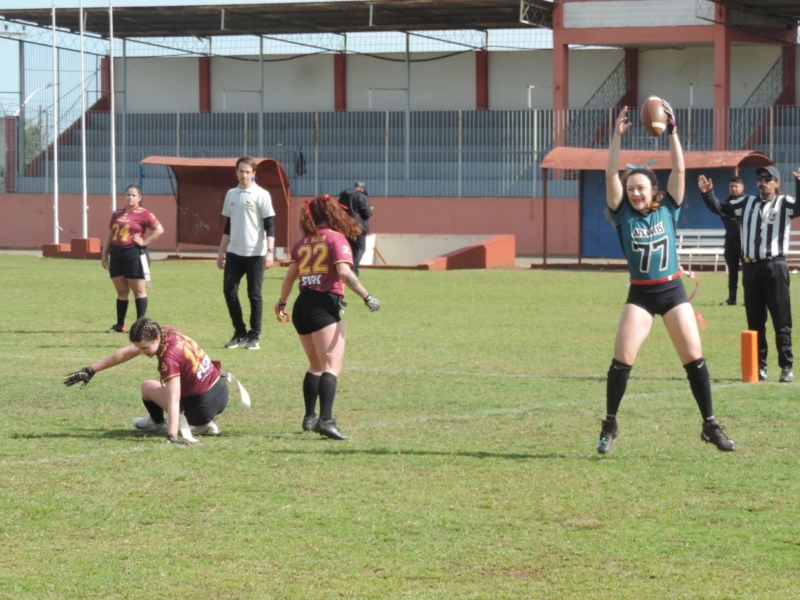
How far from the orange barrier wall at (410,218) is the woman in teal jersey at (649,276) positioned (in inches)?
1084

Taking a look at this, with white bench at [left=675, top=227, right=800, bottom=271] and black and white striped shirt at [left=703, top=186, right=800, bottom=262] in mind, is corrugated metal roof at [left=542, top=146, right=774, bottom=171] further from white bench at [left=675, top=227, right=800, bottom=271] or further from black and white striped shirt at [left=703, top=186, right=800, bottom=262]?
black and white striped shirt at [left=703, top=186, right=800, bottom=262]

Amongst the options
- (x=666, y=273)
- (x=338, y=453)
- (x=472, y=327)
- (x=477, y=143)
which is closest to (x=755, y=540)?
(x=666, y=273)

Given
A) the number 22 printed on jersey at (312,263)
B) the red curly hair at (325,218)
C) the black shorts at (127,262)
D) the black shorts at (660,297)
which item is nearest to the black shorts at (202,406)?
the number 22 printed on jersey at (312,263)

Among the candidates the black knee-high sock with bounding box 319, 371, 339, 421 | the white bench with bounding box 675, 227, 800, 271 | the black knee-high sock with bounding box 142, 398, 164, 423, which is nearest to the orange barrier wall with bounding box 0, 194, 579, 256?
the white bench with bounding box 675, 227, 800, 271

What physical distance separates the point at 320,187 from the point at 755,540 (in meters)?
34.0

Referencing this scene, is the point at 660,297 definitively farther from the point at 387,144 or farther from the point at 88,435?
the point at 387,144

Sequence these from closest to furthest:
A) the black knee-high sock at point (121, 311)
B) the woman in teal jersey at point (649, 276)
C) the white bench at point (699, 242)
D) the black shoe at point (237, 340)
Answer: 1. the woman in teal jersey at point (649, 276)
2. the black shoe at point (237, 340)
3. the black knee-high sock at point (121, 311)
4. the white bench at point (699, 242)

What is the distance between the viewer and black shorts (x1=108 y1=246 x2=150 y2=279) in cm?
1566

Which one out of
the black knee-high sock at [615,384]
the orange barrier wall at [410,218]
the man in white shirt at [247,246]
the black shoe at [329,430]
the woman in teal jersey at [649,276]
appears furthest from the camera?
the orange barrier wall at [410,218]

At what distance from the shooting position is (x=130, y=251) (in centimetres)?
1572

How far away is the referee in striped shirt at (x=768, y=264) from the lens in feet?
38.2

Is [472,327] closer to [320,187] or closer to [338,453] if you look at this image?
[338,453]

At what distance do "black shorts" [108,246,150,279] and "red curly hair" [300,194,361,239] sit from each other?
22.7 feet

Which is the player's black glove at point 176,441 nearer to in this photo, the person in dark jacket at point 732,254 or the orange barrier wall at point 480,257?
the person in dark jacket at point 732,254
